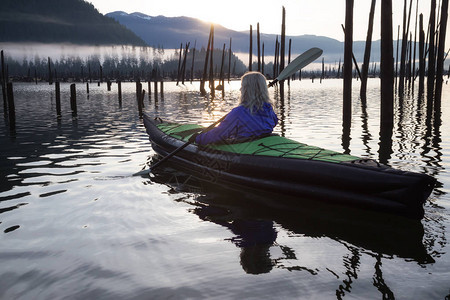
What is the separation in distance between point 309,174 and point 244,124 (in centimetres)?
143

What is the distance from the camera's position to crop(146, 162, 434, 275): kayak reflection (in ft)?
11.4

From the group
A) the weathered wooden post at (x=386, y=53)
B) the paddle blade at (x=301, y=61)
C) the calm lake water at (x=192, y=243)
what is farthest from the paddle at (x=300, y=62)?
the calm lake water at (x=192, y=243)

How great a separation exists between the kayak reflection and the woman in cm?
84

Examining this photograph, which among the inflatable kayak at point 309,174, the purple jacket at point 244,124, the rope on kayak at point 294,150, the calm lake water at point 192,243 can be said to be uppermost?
the purple jacket at point 244,124

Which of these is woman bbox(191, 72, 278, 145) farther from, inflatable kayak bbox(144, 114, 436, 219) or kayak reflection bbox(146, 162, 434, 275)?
kayak reflection bbox(146, 162, 434, 275)

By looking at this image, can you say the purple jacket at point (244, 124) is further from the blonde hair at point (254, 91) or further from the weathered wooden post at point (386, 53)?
the weathered wooden post at point (386, 53)

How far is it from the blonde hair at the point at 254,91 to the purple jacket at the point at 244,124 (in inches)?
3.2

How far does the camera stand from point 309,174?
15.0 ft

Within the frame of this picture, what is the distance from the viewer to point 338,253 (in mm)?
3498

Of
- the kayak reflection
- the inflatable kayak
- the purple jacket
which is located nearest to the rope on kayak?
the inflatable kayak

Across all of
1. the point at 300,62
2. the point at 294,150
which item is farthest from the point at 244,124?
the point at 300,62

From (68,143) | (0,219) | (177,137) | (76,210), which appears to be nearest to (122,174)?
(177,137)

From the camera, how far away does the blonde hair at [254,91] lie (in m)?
5.44

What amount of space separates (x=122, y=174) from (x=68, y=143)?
417 cm
